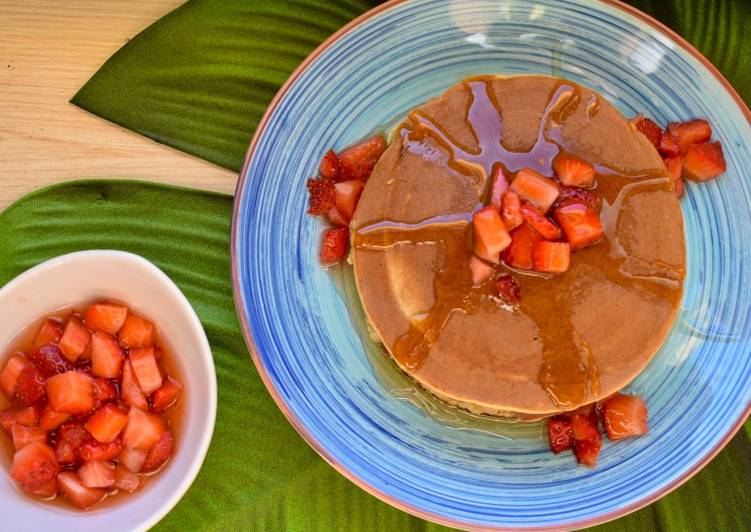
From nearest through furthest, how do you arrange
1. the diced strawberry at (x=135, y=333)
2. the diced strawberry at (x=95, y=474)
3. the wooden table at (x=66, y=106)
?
the diced strawberry at (x=95, y=474)
the diced strawberry at (x=135, y=333)
the wooden table at (x=66, y=106)

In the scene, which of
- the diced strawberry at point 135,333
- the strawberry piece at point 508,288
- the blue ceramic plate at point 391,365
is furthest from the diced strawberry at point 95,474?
the strawberry piece at point 508,288

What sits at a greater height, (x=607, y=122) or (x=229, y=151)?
(x=607, y=122)

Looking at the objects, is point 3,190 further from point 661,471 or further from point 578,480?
point 661,471

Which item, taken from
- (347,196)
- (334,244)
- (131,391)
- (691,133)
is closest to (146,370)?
(131,391)

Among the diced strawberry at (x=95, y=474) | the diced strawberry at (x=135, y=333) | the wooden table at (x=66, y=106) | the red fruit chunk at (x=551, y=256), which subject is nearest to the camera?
the red fruit chunk at (x=551, y=256)

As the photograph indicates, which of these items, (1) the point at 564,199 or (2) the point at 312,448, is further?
(2) the point at 312,448

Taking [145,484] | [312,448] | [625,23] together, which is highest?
[625,23]

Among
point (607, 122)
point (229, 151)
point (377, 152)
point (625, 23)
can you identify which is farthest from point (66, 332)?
point (625, 23)

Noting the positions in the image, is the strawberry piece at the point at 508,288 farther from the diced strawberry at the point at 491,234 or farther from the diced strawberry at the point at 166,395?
the diced strawberry at the point at 166,395
